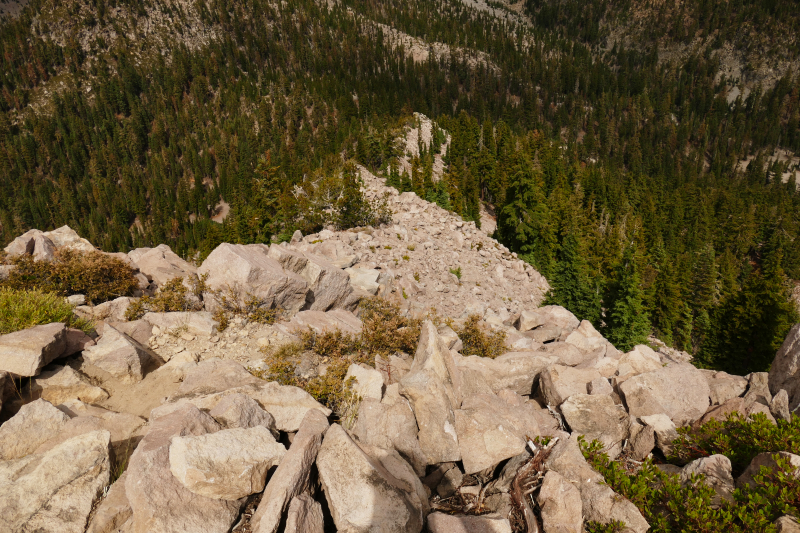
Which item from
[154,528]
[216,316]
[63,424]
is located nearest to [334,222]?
[216,316]

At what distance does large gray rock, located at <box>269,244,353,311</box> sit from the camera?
15.5 metres

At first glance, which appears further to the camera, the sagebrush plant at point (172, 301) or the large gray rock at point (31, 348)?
the sagebrush plant at point (172, 301)

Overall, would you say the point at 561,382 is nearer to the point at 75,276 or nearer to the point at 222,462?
the point at 222,462

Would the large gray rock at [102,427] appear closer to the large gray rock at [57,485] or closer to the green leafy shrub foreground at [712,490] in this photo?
the large gray rock at [57,485]

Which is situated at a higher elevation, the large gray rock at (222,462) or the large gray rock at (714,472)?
the large gray rock at (222,462)

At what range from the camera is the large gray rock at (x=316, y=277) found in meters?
15.5

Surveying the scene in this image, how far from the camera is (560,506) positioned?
7113 millimetres

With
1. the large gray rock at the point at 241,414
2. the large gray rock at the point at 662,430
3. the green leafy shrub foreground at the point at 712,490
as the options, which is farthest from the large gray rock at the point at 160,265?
the large gray rock at the point at 662,430

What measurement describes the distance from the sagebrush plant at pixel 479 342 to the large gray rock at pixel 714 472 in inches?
284

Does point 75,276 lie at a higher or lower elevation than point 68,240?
higher

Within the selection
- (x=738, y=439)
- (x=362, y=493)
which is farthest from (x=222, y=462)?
(x=738, y=439)

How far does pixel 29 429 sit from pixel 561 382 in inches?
475

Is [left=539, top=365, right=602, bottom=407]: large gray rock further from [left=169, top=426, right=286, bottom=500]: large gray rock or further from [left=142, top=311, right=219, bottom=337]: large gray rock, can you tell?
[left=142, top=311, right=219, bottom=337]: large gray rock

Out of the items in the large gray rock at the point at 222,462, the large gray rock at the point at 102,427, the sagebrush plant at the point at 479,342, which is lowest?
the sagebrush plant at the point at 479,342
